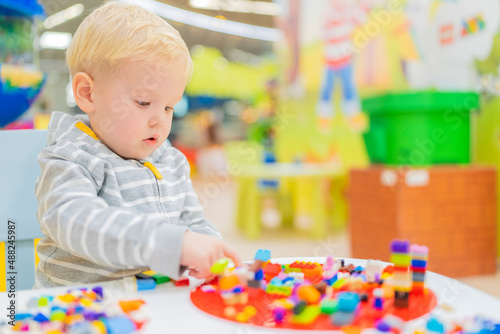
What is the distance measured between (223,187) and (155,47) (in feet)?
18.3

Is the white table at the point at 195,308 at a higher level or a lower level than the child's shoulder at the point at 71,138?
lower

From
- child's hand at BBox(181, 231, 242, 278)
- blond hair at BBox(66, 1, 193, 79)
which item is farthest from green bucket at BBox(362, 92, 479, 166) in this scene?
child's hand at BBox(181, 231, 242, 278)

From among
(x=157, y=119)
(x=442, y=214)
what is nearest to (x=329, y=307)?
(x=157, y=119)

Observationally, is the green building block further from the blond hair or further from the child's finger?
the blond hair

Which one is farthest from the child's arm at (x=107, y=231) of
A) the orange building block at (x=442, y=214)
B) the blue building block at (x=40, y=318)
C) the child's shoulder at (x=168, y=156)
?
the orange building block at (x=442, y=214)

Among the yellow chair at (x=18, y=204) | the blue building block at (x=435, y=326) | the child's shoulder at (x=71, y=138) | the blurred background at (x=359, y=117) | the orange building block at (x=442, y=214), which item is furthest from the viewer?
the orange building block at (x=442, y=214)

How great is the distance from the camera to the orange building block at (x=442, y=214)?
6.47 ft

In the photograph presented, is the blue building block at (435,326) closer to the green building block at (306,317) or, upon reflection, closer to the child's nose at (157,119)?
the green building block at (306,317)

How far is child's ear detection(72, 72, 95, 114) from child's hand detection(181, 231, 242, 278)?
0.27 m

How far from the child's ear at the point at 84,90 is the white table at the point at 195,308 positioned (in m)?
0.26

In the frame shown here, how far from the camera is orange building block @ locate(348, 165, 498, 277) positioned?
6.47 feet

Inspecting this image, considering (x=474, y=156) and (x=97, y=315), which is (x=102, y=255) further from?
(x=474, y=156)

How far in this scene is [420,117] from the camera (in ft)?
6.73

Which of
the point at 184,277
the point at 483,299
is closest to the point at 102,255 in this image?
the point at 184,277
